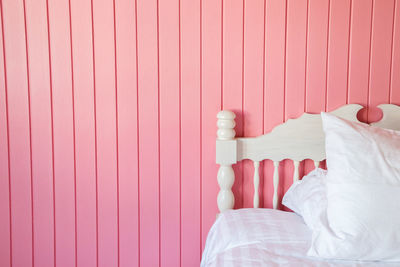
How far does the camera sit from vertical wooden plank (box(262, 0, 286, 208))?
4.31 feet

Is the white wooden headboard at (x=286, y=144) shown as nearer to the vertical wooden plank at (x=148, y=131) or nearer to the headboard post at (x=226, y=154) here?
the headboard post at (x=226, y=154)

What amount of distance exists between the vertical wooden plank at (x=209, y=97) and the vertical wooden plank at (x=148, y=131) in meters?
0.18

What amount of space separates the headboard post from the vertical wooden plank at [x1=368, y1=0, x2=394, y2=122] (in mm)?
574

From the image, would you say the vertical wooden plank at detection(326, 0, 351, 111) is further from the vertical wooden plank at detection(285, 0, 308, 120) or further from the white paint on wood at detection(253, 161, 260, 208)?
the white paint on wood at detection(253, 161, 260, 208)

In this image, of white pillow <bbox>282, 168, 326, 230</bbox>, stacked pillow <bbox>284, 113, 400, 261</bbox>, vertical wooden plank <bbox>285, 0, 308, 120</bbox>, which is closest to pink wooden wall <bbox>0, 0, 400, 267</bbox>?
vertical wooden plank <bbox>285, 0, 308, 120</bbox>

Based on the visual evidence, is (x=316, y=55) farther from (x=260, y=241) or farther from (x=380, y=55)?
(x=260, y=241)

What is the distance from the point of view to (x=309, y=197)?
1147mm

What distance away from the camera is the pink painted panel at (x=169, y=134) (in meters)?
1.31

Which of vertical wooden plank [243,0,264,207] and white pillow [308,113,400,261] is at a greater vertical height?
vertical wooden plank [243,0,264,207]

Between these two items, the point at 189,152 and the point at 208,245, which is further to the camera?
the point at 189,152

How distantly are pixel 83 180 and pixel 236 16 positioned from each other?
88cm

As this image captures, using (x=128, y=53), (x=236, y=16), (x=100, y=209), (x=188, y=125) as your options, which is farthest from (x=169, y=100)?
(x=100, y=209)

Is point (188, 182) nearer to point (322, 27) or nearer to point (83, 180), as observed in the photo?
point (83, 180)

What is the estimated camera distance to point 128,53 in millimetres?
1321
